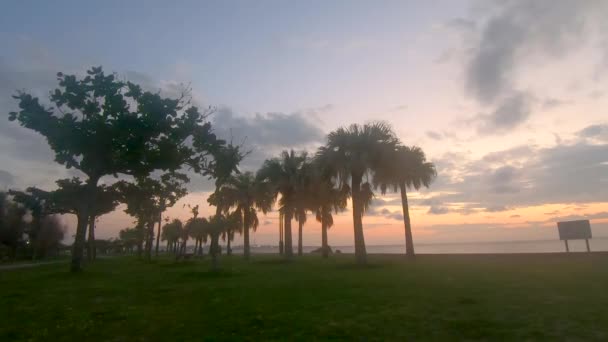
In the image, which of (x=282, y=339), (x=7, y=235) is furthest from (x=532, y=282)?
(x=7, y=235)

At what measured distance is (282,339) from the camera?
8.27 meters

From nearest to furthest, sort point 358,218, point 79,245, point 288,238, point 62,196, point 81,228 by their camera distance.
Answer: point 79,245 → point 81,228 → point 358,218 → point 62,196 → point 288,238

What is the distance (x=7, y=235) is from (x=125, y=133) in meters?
64.0

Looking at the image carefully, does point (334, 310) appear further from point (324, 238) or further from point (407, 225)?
point (324, 238)

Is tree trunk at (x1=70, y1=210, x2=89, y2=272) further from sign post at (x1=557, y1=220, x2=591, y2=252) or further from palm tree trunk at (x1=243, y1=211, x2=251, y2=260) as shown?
sign post at (x1=557, y1=220, x2=591, y2=252)

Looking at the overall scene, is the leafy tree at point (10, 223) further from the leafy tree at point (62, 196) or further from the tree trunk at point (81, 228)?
the tree trunk at point (81, 228)

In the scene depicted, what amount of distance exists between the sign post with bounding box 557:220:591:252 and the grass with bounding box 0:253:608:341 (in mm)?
7138

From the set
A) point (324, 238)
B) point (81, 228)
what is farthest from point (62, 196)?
point (324, 238)

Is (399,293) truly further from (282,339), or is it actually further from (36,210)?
(36,210)

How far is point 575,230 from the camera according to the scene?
24.9 metres

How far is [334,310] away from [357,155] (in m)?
19.4

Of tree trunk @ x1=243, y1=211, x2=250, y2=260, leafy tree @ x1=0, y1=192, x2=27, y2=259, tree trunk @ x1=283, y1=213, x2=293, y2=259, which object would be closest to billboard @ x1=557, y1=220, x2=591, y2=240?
tree trunk @ x1=283, y1=213, x2=293, y2=259

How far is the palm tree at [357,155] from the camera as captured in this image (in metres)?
29.5

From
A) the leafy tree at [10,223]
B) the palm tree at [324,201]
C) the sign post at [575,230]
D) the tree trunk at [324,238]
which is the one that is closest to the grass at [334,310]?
the sign post at [575,230]
